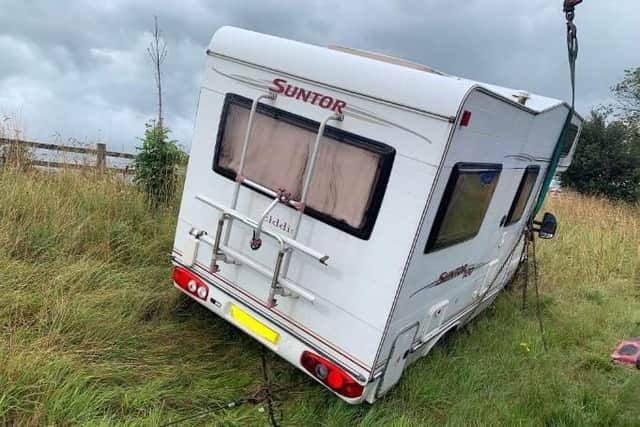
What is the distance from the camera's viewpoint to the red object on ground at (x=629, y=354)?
2326mm

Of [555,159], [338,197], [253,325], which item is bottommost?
[253,325]

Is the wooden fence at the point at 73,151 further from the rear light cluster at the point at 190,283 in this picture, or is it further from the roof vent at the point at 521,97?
the roof vent at the point at 521,97

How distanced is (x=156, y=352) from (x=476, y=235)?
8.46 ft

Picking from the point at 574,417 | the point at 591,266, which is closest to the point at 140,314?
the point at 574,417

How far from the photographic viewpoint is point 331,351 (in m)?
3.24

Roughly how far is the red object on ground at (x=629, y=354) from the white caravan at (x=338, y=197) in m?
1.11

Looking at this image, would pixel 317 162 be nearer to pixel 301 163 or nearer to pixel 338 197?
pixel 301 163

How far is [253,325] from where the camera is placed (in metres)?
3.61

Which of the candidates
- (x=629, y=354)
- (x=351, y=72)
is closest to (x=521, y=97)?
(x=351, y=72)

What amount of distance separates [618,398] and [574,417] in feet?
2.83

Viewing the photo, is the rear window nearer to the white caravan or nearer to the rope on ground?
the white caravan

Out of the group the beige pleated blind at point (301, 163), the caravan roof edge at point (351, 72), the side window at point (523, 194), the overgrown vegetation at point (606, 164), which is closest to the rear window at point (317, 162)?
the beige pleated blind at point (301, 163)

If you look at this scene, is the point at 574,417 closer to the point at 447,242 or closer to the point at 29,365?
the point at 447,242

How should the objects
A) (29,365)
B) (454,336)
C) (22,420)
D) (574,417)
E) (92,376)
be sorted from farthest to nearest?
(454,336), (574,417), (92,376), (29,365), (22,420)
